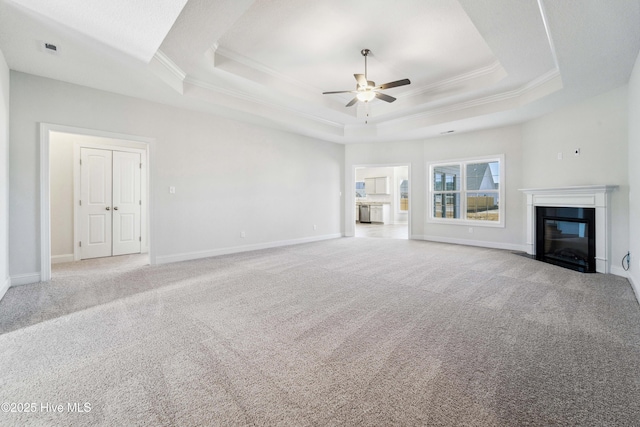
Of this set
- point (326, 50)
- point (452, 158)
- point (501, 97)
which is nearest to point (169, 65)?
point (326, 50)

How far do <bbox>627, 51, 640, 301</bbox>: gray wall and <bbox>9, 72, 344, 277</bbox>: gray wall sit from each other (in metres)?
5.65

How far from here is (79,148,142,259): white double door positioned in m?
5.32

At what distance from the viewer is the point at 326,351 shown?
2.00 metres

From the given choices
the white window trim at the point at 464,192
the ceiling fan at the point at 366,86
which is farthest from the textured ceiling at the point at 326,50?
the white window trim at the point at 464,192

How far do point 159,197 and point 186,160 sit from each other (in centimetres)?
82

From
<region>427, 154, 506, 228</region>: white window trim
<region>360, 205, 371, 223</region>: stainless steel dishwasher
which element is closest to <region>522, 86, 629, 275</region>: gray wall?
<region>427, 154, 506, 228</region>: white window trim

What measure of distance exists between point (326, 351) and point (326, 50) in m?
3.86

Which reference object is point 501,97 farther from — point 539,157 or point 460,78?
point 539,157

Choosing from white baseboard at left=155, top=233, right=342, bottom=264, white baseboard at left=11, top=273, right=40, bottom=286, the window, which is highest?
the window

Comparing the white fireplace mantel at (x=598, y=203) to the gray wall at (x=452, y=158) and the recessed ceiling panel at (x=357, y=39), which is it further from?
the recessed ceiling panel at (x=357, y=39)

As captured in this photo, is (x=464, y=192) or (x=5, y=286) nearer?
(x=5, y=286)

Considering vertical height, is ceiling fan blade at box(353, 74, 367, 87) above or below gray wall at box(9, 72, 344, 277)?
above

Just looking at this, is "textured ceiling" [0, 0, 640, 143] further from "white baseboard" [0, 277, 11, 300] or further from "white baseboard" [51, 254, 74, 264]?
"white baseboard" [51, 254, 74, 264]

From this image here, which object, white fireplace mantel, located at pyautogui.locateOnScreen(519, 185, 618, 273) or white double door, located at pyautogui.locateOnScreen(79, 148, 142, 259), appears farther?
white double door, located at pyautogui.locateOnScreen(79, 148, 142, 259)
